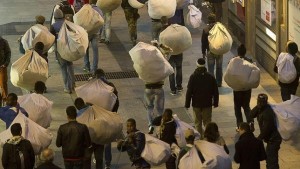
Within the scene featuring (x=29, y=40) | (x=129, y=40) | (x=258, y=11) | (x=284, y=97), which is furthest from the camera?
(x=129, y=40)

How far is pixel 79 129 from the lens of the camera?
46.6ft

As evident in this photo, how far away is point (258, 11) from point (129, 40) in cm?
389

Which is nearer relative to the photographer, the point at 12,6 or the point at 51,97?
the point at 51,97

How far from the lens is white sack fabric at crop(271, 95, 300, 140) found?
14992 mm

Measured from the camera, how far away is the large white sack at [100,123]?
14930 millimetres

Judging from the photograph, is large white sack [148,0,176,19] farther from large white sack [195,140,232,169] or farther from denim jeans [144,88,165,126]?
large white sack [195,140,232,169]


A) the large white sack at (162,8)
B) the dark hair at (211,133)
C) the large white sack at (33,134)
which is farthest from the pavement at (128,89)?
the dark hair at (211,133)

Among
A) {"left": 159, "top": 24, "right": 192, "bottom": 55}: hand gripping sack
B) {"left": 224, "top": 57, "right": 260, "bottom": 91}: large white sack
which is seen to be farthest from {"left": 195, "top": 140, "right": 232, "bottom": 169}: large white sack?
{"left": 159, "top": 24, "right": 192, "bottom": 55}: hand gripping sack

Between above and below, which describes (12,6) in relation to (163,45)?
below

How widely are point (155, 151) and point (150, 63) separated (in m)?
3.33

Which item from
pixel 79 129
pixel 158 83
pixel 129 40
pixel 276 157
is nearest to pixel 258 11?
pixel 129 40

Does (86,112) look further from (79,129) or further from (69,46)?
(69,46)

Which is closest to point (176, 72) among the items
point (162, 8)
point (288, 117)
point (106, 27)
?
point (162, 8)

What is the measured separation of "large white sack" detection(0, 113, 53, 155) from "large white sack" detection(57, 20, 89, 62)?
469cm
